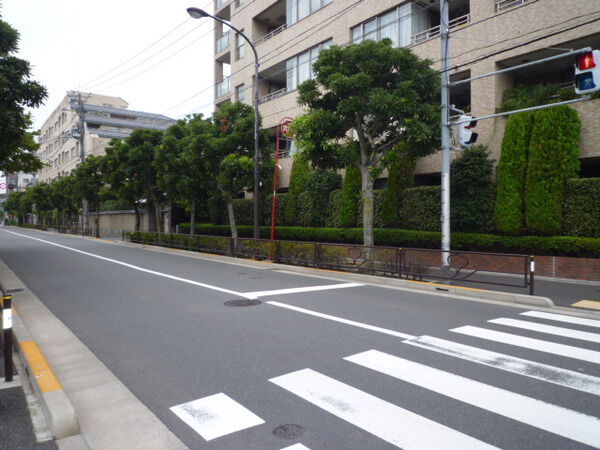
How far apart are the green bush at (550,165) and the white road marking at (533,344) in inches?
365

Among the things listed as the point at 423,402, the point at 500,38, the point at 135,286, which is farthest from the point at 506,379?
the point at 500,38

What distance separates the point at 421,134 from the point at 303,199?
12.1 m

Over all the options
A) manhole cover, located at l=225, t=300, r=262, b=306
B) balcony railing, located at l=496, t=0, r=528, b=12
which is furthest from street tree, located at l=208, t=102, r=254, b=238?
balcony railing, located at l=496, t=0, r=528, b=12

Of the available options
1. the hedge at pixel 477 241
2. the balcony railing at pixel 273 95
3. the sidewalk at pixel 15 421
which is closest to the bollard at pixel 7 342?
the sidewalk at pixel 15 421

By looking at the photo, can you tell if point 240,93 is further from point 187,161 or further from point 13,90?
point 13,90

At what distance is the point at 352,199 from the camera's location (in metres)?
21.3

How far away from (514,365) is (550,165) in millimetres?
11550

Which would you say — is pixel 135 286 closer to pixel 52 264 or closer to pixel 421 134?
pixel 52 264

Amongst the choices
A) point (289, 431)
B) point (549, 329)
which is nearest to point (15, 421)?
point (289, 431)

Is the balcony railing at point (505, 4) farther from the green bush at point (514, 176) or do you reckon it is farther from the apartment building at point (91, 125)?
the apartment building at point (91, 125)

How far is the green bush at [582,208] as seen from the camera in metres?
13.3

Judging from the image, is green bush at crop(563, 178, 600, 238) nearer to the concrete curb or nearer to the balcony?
the concrete curb

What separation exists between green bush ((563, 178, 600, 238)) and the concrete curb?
1501 centimetres

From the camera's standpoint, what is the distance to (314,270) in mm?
14734
